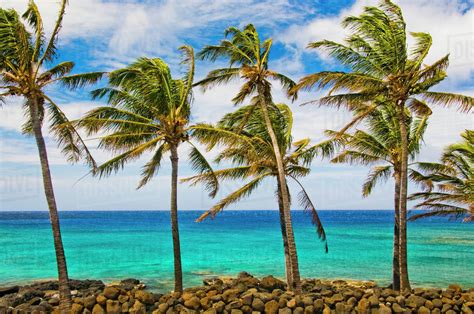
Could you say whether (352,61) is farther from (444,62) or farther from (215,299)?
(215,299)

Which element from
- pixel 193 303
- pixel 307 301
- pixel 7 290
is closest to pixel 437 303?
pixel 307 301

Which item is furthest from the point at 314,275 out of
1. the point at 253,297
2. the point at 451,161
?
the point at 253,297

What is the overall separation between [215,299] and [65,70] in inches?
338

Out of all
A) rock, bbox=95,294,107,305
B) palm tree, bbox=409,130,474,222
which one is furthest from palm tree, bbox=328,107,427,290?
rock, bbox=95,294,107,305

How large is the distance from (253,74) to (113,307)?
871cm

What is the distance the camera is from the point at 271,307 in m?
13.2

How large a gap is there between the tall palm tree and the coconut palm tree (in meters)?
1.10

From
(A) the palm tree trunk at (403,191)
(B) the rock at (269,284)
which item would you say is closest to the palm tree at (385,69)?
(A) the palm tree trunk at (403,191)

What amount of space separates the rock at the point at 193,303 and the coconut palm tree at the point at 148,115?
1.85 m

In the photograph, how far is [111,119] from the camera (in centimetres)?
1444

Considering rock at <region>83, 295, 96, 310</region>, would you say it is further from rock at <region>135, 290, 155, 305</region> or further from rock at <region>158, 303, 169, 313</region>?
rock at <region>158, 303, 169, 313</region>

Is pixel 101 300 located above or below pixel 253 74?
below

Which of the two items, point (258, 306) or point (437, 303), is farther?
point (437, 303)

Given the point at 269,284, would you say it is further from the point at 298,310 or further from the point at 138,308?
the point at 138,308
